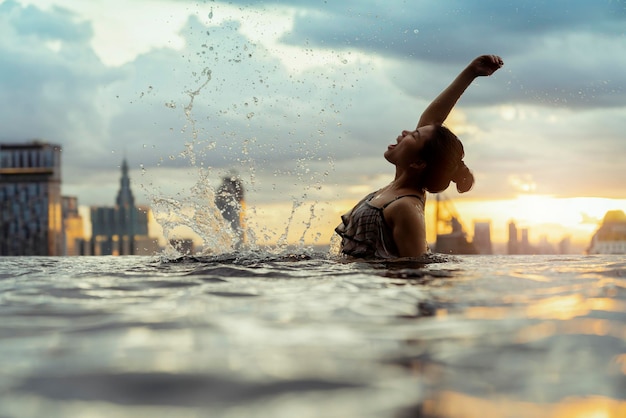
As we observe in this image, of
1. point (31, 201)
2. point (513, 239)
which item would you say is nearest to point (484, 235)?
point (513, 239)

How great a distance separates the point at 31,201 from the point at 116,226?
43623 mm

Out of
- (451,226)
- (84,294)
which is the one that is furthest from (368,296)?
(451,226)

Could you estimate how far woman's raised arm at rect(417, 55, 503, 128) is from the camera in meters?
5.91

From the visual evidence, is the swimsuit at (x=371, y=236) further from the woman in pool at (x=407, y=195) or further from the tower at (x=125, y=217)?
the tower at (x=125, y=217)

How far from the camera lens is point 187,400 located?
1.38 m

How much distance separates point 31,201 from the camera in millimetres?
139500

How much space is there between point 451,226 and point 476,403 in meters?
78.6

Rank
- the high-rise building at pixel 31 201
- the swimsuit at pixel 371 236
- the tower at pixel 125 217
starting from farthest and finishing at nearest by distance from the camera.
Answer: the tower at pixel 125 217, the high-rise building at pixel 31 201, the swimsuit at pixel 371 236

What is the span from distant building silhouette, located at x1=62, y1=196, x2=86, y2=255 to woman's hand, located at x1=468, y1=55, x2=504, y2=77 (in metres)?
142

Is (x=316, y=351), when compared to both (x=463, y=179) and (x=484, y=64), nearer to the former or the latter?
(x=463, y=179)

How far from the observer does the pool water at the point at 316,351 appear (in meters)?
1.37

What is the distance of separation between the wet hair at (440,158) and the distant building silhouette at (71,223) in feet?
467

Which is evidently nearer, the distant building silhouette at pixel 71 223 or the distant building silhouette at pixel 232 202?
the distant building silhouette at pixel 232 202

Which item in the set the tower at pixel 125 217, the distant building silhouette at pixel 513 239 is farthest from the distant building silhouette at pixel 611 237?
the tower at pixel 125 217
